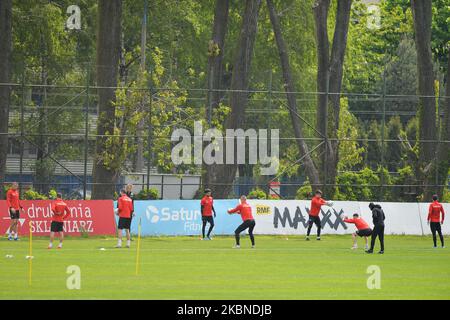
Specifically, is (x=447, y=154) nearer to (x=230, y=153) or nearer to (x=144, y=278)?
(x=230, y=153)

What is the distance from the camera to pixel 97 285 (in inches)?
896

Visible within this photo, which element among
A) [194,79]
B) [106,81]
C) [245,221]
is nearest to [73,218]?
[245,221]

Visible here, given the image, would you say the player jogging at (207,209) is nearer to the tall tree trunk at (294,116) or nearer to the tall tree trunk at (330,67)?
the tall tree trunk at (294,116)

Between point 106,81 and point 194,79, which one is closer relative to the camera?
point 106,81

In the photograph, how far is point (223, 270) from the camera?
26859 millimetres

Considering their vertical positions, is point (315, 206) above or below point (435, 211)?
above

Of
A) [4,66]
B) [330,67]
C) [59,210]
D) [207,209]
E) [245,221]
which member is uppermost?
[330,67]

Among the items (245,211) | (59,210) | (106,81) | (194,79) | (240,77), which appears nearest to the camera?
(59,210)

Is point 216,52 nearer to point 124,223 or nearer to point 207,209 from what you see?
point 207,209

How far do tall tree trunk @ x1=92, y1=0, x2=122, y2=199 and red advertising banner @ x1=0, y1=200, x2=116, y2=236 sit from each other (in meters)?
4.53

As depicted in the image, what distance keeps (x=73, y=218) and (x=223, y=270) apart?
13.9 metres

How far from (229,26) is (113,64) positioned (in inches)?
702
